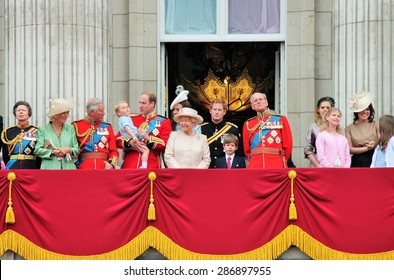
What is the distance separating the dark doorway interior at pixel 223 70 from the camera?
24.4m

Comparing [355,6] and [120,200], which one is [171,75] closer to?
[355,6]

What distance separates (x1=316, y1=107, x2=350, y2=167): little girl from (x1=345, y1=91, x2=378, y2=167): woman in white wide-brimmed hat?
64 cm

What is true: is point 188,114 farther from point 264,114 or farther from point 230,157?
point 264,114

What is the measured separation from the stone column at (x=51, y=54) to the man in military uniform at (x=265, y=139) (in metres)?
3.60

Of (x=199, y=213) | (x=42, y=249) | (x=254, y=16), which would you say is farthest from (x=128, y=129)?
(x=254, y=16)

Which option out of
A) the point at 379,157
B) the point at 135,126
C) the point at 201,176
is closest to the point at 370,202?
the point at 379,157

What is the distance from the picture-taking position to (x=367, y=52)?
22.8 metres

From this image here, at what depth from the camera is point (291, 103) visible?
2367 cm

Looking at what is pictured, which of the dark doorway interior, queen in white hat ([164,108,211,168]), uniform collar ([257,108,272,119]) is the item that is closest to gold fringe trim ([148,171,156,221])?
queen in white hat ([164,108,211,168])

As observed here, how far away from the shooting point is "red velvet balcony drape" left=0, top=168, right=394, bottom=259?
18953 millimetres

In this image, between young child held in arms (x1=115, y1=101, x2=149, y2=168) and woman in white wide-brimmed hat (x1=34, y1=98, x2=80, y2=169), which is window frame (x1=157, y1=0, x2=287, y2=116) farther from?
woman in white wide-brimmed hat (x1=34, y1=98, x2=80, y2=169)

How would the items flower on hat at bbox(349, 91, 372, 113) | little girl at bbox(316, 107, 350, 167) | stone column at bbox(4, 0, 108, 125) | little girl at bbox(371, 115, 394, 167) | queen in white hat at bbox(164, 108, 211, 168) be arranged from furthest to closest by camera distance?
1. stone column at bbox(4, 0, 108, 125)
2. flower on hat at bbox(349, 91, 372, 113)
3. little girl at bbox(316, 107, 350, 167)
4. queen in white hat at bbox(164, 108, 211, 168)
5. little girl at bbox(371, 115, 394, 167)

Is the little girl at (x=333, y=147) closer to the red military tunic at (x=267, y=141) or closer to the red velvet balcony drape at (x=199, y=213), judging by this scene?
the red military tunic at (x=267, y=141)

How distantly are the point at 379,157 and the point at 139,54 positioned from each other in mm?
5635
